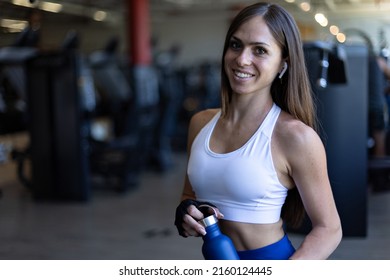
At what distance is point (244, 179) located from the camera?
1.29m

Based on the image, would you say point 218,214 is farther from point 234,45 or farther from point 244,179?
point 234,45

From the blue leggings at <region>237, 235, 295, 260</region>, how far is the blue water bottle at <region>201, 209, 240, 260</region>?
0.08m

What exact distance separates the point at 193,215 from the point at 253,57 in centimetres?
40

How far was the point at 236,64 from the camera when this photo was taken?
133 cm

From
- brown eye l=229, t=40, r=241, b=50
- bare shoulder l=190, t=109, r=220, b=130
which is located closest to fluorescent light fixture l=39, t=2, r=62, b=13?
bare shoulder l=190, t=109, r=220, b=130

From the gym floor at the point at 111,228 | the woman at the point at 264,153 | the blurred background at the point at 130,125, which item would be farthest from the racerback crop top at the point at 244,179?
the gym floor at the point at 111,228

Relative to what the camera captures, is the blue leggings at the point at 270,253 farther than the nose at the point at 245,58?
Yes

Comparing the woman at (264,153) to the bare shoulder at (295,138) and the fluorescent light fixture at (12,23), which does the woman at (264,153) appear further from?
the fluorescent light fixture at (12,23)

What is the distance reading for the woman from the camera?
4.24 ft

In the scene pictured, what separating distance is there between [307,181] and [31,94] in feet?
15.3

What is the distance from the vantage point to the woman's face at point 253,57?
1.29 m

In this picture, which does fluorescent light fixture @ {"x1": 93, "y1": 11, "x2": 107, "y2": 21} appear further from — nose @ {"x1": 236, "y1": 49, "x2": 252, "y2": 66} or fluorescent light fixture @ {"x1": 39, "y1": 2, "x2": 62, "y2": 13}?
nose @ {"x1": 236, "y1": 49, "x2": 252, "y2": 66}

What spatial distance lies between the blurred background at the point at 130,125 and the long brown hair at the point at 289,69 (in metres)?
0.34
